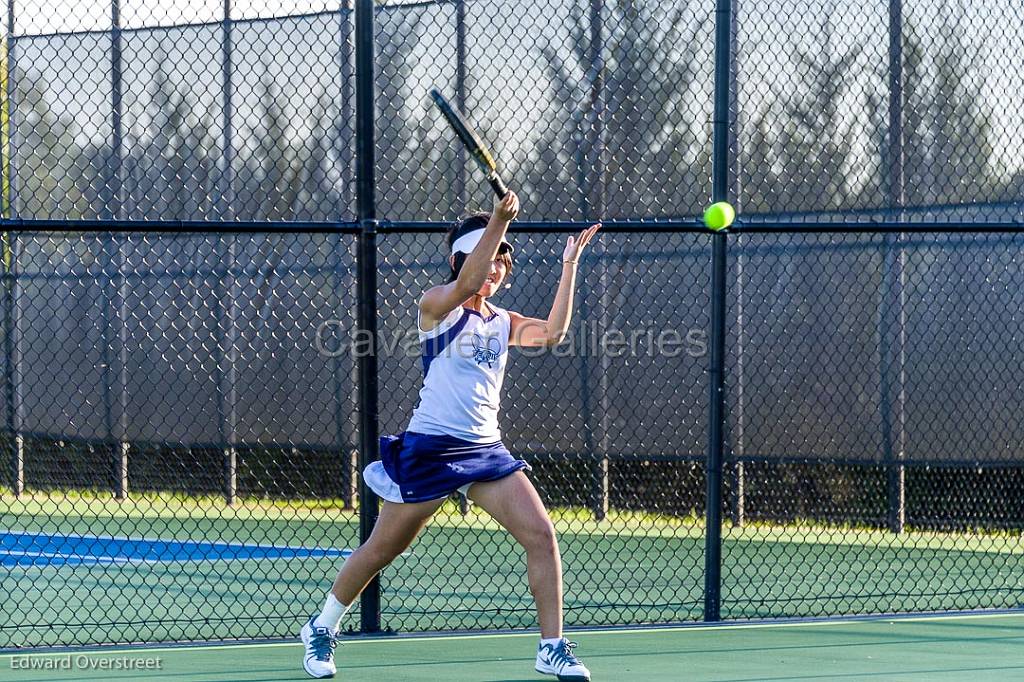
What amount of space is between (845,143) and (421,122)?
2682mm

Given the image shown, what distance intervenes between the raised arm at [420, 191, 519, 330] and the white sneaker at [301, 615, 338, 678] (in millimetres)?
1127

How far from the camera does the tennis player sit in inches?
172

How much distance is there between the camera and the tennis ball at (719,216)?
214 inches

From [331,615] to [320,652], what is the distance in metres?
0.12

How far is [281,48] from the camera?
9312 mm

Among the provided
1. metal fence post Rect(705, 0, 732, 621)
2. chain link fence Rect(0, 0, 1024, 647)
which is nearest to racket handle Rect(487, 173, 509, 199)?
metal fence post Rect(705, 0, 732, 621)

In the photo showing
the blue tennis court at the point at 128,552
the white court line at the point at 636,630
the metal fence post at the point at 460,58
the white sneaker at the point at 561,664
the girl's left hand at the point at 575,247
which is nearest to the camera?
the white sneaker at the point at 561,664

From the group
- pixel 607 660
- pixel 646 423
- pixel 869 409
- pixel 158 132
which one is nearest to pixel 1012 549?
pixel 869 409

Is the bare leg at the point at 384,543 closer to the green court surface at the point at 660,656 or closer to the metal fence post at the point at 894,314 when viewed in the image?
the green court surface at the point at 660,656

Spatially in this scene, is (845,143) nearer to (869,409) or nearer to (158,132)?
(869,409)

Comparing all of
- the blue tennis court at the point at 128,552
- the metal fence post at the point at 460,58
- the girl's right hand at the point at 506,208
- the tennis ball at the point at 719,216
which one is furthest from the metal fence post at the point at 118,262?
the girl's right hand at the point at 506,208

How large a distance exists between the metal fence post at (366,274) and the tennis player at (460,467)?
A: 0.84 metres

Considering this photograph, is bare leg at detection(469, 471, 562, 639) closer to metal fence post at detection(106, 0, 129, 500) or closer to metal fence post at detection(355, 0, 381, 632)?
metal fence post at detection(355, 0, 381, 632)

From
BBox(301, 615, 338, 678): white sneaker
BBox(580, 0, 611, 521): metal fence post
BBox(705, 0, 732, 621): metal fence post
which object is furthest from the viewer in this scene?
BBox(580, 0, 611, 521): metal fence post
